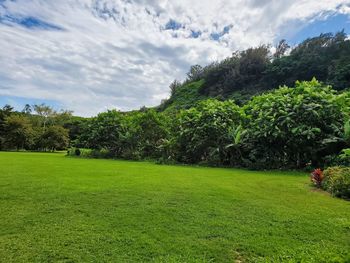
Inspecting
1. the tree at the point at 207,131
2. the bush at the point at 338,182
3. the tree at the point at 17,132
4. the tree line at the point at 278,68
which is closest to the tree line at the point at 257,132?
the tree at the point at 207,131

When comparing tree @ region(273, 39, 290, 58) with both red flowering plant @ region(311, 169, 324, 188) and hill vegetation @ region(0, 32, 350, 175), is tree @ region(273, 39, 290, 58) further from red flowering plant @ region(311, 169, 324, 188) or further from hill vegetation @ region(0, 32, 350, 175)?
red flowering plant @ region(311, 169, 324, 188)

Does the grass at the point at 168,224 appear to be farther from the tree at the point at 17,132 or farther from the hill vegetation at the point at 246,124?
the tree at the point at 17,132

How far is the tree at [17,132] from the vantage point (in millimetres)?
32688

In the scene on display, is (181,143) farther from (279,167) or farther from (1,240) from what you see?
(1,240)

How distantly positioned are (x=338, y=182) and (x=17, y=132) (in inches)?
1299

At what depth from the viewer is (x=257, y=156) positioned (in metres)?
14.5

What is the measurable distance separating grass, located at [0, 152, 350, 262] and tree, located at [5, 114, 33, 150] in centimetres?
2803

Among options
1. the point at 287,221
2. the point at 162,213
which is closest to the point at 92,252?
the point at 162,213

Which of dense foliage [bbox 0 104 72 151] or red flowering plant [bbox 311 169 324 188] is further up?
dense foliage [bbox 0 104 72 151]

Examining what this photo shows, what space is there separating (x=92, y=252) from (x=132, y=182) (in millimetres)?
4960

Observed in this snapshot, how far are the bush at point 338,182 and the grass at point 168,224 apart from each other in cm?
29

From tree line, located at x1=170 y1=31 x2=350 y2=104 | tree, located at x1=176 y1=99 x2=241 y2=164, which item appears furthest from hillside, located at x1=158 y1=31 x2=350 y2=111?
tree, located at x1=176 y1=99 x2=241 y2=164

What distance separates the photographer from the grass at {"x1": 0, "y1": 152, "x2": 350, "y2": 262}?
372 centimetres

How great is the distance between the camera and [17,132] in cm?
3244
